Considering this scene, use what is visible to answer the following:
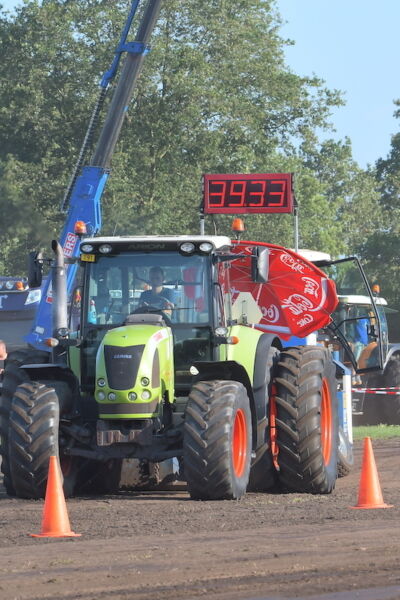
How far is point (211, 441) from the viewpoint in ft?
35.4

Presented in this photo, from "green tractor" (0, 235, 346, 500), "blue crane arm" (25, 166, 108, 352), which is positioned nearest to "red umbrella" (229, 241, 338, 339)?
"green tractor" (0, 235, 346, 500)

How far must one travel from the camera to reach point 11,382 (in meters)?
12.2

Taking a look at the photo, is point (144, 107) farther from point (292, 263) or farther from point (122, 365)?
point (122, 365)

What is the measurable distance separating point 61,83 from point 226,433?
34088mm

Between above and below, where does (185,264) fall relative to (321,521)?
above

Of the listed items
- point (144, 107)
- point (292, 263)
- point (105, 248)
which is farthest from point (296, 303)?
point (144, 107)

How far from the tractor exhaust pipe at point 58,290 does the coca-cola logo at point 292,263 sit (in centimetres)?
391

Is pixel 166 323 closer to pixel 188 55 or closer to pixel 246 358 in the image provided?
pixel 246 358

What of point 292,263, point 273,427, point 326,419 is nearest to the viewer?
point 273,427

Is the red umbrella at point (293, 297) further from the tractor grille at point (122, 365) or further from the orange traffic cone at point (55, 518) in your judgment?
the orange traffic cone at point (55, 518)

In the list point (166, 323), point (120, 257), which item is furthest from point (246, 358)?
point (120, 257)

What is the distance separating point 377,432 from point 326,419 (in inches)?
A: 374

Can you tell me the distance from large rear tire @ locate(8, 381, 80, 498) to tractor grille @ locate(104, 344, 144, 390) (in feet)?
1.93

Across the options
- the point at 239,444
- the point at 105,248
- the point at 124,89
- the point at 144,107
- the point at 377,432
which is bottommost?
the point at 377,432
